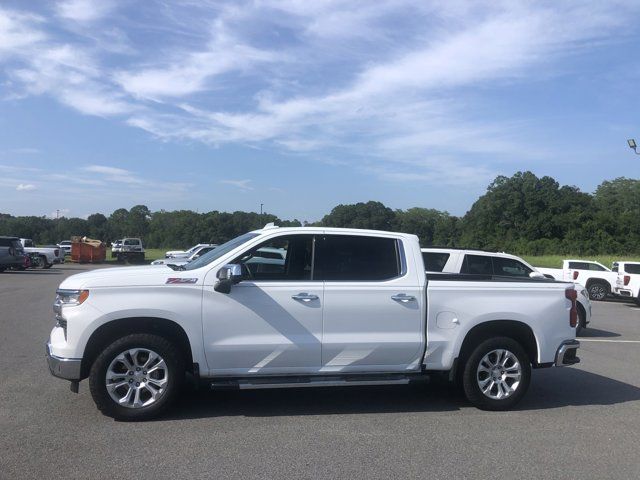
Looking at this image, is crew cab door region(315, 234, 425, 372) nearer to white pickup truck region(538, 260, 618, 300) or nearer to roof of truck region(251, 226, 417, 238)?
roof of truck region(251, 226, 417, 238)

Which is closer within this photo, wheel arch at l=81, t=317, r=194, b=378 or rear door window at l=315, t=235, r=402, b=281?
wheel arch at l=81, t=317, r=194, b=378

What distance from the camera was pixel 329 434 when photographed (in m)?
5.77

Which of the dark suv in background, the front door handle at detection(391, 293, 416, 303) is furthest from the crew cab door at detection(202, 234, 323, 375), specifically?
the dark suv in background

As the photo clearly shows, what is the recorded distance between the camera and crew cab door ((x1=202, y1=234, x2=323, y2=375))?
6137 millimetres

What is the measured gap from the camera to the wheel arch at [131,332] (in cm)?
604

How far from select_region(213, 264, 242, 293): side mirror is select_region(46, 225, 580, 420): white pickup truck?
1 centimetres

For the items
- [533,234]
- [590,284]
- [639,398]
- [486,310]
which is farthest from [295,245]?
[533,234]

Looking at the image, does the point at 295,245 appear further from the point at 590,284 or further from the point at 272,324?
the point at 590,284

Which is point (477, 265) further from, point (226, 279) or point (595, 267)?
point (595, 267)

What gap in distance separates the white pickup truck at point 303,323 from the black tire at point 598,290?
56.5 ft

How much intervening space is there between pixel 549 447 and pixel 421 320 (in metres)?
1.73

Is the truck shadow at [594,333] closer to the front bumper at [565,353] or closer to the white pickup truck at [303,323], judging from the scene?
the front bumper at [565,353]

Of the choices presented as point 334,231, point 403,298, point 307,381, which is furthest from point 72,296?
point 403,298

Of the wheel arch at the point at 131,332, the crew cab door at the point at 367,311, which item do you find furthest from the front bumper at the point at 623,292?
the wheel arch at the point at 131,332
